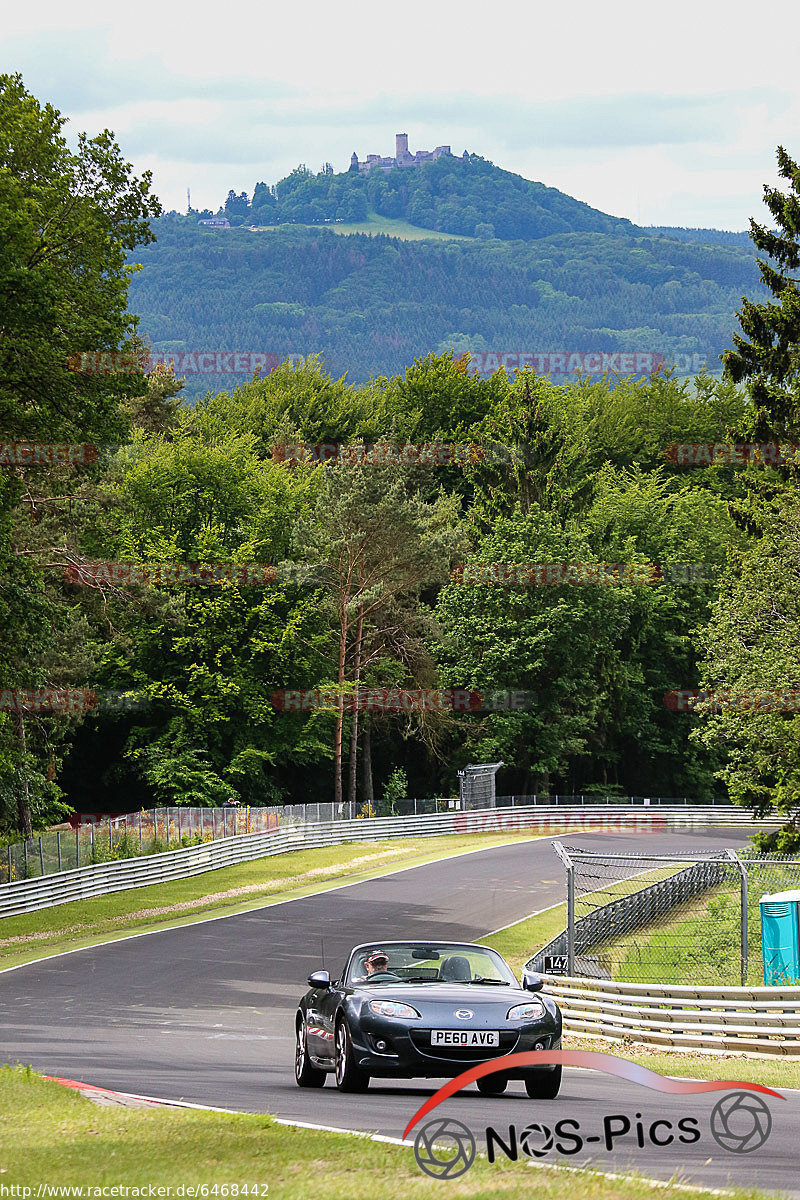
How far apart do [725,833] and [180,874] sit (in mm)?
28973

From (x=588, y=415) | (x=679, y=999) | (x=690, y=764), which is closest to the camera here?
(x=679, y=999)

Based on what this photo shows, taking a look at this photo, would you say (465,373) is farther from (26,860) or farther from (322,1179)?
(322,1179)

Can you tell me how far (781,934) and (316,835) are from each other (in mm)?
35349

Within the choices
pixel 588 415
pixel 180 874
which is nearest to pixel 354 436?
pixel 588 415

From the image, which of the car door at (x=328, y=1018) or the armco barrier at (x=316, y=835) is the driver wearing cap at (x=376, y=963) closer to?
the car door at (x=328, y=1018)

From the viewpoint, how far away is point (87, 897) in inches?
1526

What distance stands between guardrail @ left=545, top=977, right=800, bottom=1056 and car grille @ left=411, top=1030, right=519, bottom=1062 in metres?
6.61

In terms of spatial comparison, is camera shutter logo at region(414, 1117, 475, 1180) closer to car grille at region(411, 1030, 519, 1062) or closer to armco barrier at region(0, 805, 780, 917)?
car grille at region(411, 1030, 519, 1062)

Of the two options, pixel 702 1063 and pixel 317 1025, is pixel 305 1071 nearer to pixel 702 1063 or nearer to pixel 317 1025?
pixel 317 1025

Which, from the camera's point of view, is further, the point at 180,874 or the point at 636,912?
the point at 180,874

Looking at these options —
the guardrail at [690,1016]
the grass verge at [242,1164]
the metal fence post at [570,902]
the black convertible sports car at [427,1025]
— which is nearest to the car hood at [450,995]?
the black convertible sports car at [427,1025]

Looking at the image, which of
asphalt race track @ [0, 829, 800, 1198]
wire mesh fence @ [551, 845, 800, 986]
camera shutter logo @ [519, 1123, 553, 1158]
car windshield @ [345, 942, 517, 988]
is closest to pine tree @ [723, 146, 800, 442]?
asphalt race track @ [0, 829, 800, 1198]

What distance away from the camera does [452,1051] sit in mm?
10453

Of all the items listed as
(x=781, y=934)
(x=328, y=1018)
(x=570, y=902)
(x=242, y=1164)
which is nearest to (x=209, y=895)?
(x=781, y=934)
